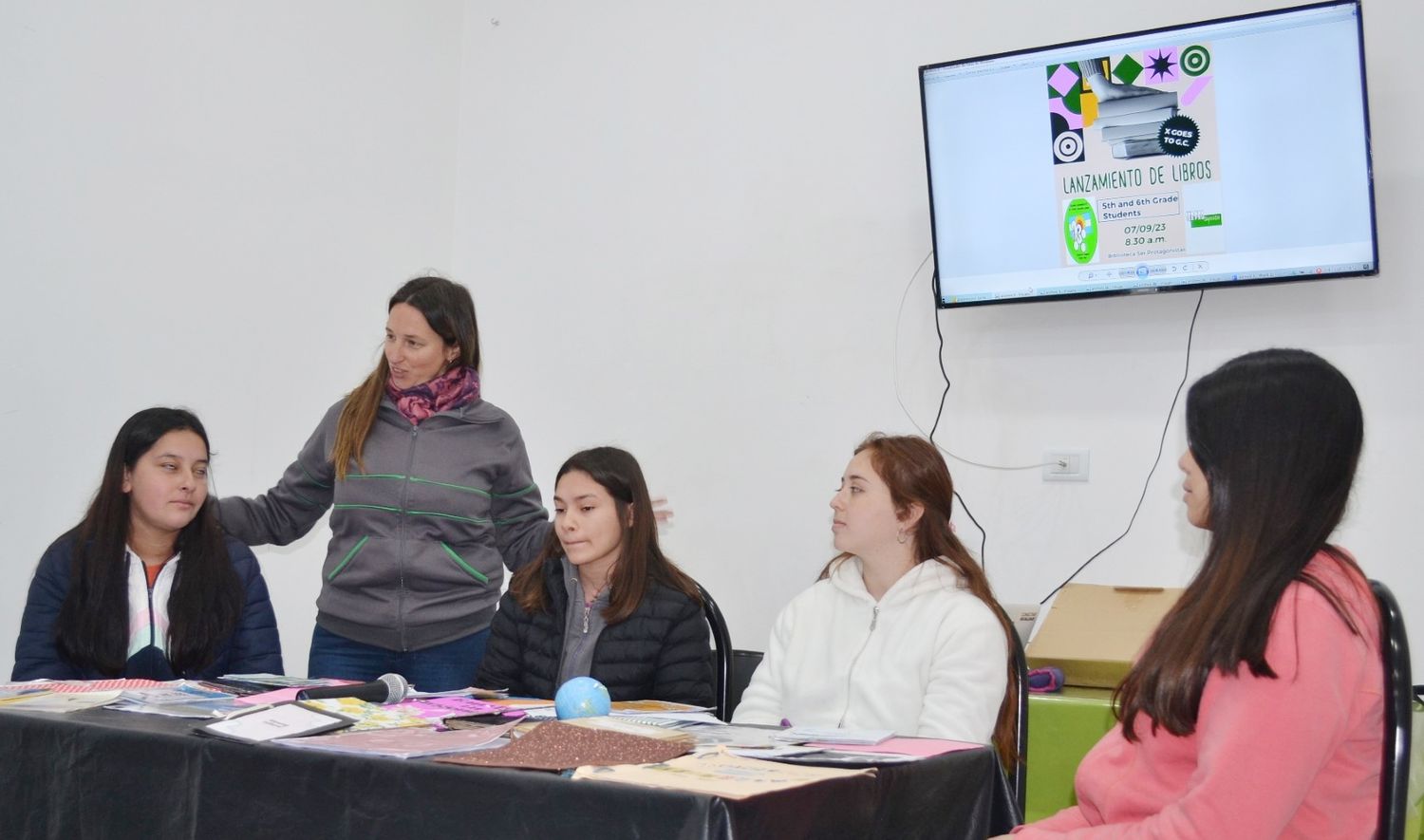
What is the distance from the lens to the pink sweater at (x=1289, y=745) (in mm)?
1179

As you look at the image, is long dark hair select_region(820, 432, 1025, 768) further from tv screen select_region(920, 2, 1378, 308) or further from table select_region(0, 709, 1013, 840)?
tv screen select_region(920, 2, 1378, 308)

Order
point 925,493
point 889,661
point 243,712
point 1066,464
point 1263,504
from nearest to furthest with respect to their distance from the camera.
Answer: point 1263,504, point 243,712, point 889,661, point 925,493, point 1066,464

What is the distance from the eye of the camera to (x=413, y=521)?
2.66m

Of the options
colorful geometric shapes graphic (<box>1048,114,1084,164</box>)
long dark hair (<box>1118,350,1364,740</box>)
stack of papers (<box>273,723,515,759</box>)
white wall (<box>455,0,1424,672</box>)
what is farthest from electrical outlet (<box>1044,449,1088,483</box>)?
stack of papers (<box>273,723,515,759</box>)

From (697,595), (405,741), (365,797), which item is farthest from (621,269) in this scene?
(365,797)

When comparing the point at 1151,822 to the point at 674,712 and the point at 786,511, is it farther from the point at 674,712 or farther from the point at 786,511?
the point at 786,511

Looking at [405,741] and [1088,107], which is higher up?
[1088,107]

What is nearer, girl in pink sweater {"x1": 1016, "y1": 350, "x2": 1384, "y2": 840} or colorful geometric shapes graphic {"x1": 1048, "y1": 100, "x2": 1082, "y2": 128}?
girl in pink sweater {"x1": 1016, "y1": 350, "x2": 1384, "y2": 840}

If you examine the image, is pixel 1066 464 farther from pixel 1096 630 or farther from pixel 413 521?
pixel 413 521

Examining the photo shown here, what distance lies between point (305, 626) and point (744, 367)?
4.78 ft

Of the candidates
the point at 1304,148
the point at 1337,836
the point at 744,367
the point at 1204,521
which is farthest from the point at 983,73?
the point at 1337,836

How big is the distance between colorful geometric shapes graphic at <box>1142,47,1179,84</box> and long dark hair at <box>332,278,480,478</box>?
1.62m

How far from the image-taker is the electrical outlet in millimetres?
3172

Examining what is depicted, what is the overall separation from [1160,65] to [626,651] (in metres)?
1.80
